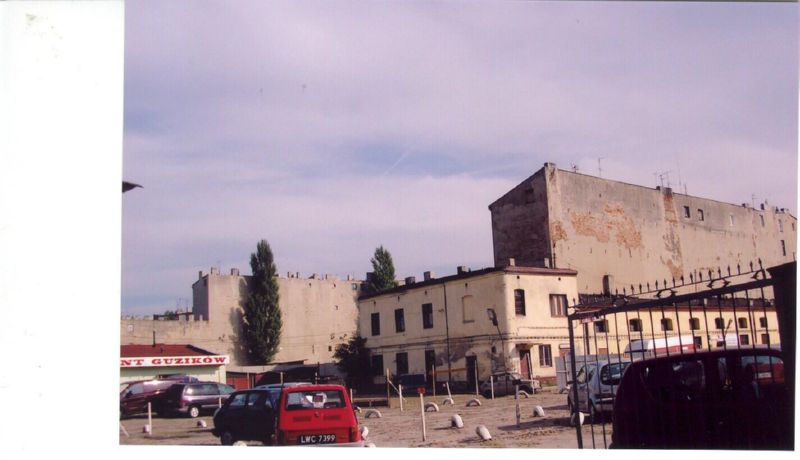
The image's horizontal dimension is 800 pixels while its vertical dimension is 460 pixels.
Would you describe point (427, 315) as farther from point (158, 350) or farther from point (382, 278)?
point (158, 350)

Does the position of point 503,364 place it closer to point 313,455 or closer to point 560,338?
point 560,338

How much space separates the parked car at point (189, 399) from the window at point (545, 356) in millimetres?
11537

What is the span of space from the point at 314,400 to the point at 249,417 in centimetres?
102

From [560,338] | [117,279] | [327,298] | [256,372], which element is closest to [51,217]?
[117,279]

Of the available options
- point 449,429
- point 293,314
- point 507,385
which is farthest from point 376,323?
point 449,429

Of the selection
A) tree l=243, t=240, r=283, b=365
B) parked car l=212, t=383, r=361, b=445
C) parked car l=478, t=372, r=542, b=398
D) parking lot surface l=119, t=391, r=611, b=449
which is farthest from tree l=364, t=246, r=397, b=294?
parked car l=212, t=383, r=361, b=445

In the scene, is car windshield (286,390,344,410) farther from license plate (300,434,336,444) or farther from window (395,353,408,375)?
window (395,353,408,375)

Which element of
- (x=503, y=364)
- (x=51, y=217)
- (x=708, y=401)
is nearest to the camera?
(x=708, y=401)

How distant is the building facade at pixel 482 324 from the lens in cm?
2308

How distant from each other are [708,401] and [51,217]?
15.9 ft

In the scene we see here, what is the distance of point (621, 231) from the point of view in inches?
1083

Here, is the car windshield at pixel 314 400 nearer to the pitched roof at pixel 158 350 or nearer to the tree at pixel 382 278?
the pitched roof at pixel 158 350

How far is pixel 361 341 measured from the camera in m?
27.9

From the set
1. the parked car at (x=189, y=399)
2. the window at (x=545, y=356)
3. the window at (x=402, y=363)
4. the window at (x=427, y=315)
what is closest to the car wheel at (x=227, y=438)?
the parked car at (x=189, y=399)
